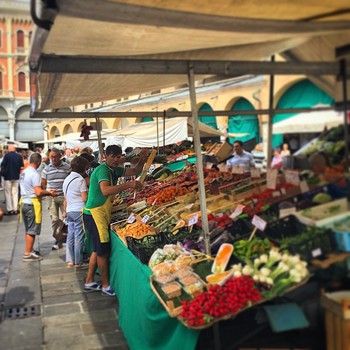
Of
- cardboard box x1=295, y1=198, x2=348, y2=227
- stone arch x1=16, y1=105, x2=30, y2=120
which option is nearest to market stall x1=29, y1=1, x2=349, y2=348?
cardboard box x1=295, y1=198, x2=348, y2=227

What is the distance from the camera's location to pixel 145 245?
163 inches

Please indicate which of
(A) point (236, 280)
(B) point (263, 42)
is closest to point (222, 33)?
(B) point (263, 42)

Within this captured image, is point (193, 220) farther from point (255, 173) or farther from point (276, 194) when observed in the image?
point (276, 194)

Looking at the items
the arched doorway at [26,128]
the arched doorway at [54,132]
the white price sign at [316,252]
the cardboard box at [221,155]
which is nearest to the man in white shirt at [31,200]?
the cardboard box at [221,155]

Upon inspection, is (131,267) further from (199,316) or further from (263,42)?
(263,42)

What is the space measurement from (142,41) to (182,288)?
1696 millimetres

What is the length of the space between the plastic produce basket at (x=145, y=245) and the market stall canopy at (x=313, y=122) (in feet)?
5.75

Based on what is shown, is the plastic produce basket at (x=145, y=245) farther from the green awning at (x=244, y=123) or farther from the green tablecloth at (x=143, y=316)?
the green awning at (x=244, y=123)

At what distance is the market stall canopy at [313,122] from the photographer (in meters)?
2.64

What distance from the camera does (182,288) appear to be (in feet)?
9.79

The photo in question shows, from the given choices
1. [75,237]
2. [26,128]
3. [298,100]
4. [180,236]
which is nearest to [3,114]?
[26,128]

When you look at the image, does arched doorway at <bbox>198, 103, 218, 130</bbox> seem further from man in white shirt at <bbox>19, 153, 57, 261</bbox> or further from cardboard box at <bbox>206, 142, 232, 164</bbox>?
man in white shirt at <bbox>19, 153, 57, 261</bbox>

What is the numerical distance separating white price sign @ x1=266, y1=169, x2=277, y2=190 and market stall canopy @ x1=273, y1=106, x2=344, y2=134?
303mm

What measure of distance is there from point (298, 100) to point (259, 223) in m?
0.93
